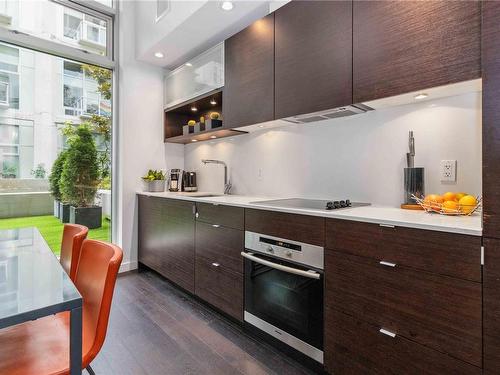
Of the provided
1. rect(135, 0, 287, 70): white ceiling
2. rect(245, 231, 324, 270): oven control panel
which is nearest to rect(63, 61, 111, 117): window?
rect(135, 0, 287, 70): white ceiling

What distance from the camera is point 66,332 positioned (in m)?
1.16

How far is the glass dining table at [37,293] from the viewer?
0.70m

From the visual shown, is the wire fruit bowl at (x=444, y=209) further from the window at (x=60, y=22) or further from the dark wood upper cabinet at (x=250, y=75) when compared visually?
the window at (x=60, y=22)

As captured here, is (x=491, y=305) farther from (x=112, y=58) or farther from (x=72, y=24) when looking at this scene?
(x=72, y=24)

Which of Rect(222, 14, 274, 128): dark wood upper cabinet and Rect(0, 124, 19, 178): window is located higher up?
Rect(222, 14, 274, 128): dark wood upper cabinet

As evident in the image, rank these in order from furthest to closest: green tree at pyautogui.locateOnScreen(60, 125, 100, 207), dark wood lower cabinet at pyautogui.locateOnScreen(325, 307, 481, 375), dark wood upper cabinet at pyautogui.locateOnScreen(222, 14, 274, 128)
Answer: green tree at pyautogui.locateOnScreen(60, 125, 100, 207)
dark wood upper cabinet at pyautogui.locateOnScreen(222, 14, 274, 128)
dark wood lower cabinet at pyautogui.locateOnScreen(325, 307, 481, 375)

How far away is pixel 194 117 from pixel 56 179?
5.58 feet

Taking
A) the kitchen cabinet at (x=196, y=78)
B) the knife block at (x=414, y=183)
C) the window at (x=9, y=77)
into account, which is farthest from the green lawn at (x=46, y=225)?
the knife block at (x=414, y=183)

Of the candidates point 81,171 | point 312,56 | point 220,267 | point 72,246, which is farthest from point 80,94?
point 312,56

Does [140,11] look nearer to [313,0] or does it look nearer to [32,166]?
[32,166]

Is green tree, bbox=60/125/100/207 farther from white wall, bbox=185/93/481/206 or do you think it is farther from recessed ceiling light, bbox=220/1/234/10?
recessed ceiling light, bbox=220/1/234/10

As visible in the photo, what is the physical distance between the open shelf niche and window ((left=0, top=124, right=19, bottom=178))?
148cm

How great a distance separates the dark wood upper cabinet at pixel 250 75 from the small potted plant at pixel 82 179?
69.0 inches

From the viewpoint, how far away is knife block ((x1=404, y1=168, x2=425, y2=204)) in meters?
1.75
